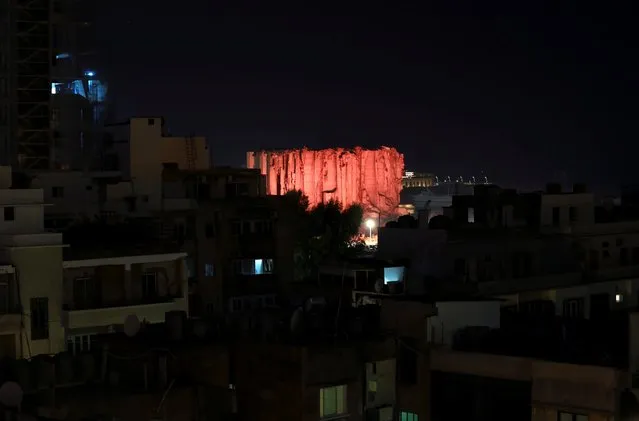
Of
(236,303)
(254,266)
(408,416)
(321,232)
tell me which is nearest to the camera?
(408,416)

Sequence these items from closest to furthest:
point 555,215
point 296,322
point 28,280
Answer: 1. point 296,322
2. point 28,280
3. point 555,215

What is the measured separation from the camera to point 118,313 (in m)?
22.5

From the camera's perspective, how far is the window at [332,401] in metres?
13.9

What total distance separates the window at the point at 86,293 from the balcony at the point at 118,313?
0.20m

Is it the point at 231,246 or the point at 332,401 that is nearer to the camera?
the point at 332,401

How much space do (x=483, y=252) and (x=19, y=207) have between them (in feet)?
29.8

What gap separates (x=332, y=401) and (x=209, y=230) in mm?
16202

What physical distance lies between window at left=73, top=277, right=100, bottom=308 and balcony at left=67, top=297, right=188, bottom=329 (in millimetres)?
197

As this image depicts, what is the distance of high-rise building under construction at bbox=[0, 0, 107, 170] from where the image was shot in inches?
1385

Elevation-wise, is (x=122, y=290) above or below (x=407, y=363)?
above

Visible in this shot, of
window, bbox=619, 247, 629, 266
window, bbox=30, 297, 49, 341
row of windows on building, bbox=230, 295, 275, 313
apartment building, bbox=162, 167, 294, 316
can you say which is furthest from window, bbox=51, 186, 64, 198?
window, bbox=619, 247, 629, 266

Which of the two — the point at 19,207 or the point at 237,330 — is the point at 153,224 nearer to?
the point at 19,207

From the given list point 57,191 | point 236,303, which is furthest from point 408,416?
point 57,191

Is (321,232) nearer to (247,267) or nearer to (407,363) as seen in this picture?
(247,267)
